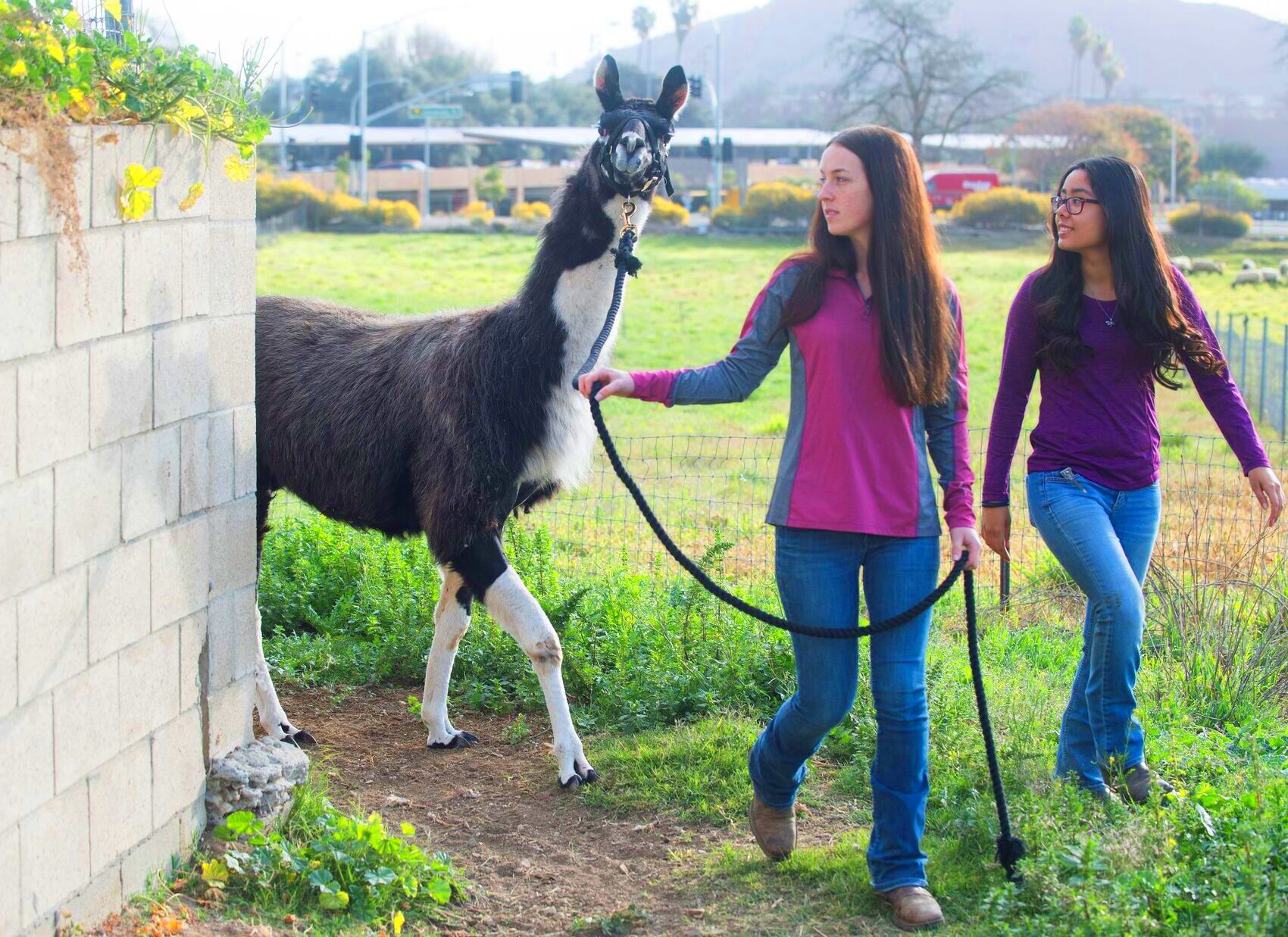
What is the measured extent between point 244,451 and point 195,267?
658 mm

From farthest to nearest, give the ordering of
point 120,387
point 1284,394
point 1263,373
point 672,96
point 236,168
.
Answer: point 1263,373
point 1284,394
point 672,96
point 236,168
point 120,387

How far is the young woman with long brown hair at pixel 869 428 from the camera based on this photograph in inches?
150

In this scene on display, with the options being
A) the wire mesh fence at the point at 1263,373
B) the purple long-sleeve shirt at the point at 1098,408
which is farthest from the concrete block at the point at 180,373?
the wire mesh fence at the point at 1263,373

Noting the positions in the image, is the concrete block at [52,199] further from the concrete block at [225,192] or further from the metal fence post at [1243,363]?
the metal fence post at [1243,363]

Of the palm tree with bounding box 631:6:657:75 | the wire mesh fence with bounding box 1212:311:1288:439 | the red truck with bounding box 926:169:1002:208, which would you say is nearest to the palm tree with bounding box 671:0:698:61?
the palm tree with bounding box 631:6:657:75

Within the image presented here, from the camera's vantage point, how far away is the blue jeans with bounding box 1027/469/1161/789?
4.24m

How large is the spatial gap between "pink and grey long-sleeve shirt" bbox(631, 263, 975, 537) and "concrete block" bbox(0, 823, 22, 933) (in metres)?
1.94

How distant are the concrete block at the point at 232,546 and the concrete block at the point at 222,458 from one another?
0.04 metres

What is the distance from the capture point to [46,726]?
3.33 metres

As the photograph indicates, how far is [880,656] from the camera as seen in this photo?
3.87 m

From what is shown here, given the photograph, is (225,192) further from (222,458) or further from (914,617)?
(914,617)

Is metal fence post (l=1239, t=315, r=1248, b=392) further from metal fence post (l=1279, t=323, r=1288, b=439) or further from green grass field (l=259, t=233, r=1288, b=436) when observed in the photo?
metal fence post (l=1279, t=323, r=1288, b=439)

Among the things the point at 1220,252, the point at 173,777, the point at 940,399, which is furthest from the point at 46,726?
the point at 1220,252

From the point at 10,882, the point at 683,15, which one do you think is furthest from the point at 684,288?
the point at 683,15
